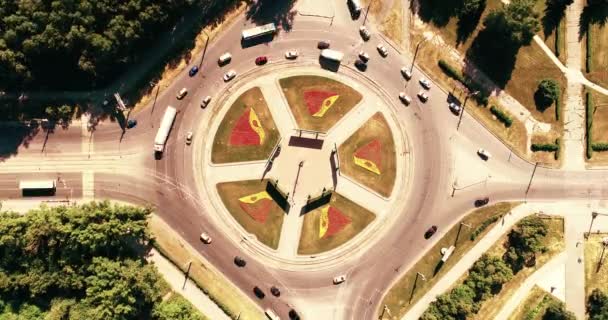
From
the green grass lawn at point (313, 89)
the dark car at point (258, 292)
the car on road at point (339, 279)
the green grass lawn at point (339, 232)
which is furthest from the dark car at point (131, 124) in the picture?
the car on road at point (339, 279)

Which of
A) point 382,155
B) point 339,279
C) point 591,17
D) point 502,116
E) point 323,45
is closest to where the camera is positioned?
point 323,45

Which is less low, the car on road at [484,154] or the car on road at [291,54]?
the car on road at [291,54]

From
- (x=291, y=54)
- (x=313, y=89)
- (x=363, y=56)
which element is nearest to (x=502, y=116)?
(x=363, y=56)

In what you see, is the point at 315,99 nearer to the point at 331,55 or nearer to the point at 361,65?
the point at 331,55

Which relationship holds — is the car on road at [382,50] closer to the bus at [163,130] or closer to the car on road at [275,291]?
the bus at [163,130]

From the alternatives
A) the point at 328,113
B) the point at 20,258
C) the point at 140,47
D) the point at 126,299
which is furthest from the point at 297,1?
the point at 20,258

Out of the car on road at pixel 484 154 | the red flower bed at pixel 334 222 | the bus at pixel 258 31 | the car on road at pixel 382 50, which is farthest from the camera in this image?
the car on road at pixel 484 154

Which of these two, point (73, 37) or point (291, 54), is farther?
point (291, 54)
